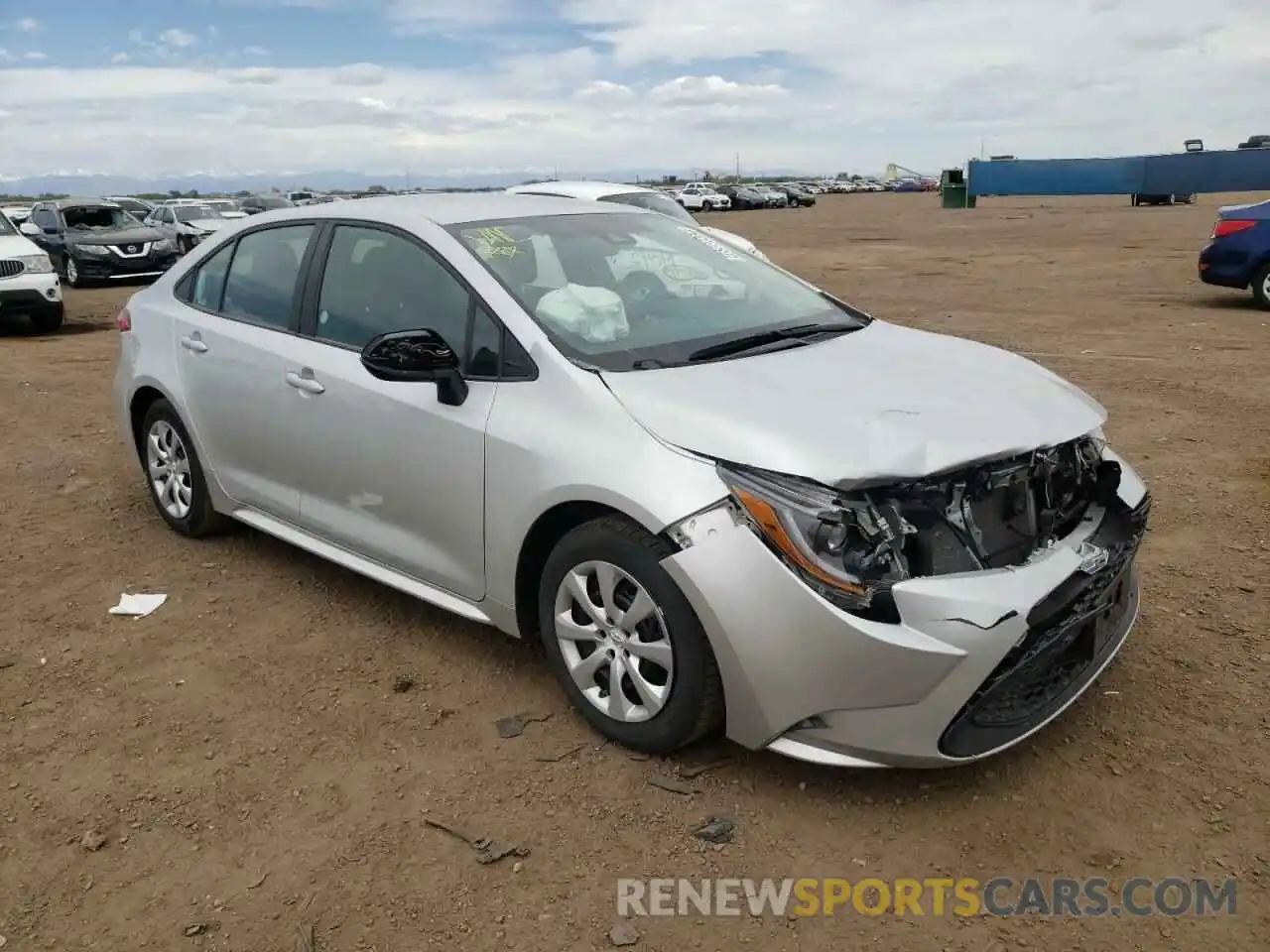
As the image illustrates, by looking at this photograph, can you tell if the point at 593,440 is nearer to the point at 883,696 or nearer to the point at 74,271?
the point at 883,696

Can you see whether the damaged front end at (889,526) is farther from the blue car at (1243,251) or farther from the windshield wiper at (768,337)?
the blue car at (1243,251)

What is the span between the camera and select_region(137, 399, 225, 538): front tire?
5074 millimetres

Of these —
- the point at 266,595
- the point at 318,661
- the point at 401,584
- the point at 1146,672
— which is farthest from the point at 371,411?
the point at 1146,672

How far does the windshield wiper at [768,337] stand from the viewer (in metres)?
3.59

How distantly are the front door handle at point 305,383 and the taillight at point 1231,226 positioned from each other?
1116 cm

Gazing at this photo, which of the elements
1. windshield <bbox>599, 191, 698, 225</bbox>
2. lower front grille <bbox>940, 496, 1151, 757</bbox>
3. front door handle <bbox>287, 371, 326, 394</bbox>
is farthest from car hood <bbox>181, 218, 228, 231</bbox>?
lower front grille <bbox>940, 496, 1151, 757</bbox>

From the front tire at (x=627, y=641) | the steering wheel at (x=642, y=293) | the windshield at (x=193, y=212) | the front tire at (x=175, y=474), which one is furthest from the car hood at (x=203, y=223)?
the front tire at (x=627, y=641)

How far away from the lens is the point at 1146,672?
12.4 ft

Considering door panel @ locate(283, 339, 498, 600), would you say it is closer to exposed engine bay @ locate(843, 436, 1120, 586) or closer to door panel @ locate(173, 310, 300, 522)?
door panel @ locate(173, 310, 300, 522)

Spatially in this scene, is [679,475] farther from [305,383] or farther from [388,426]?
[305,383]

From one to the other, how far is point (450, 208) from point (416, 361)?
0.98 meters

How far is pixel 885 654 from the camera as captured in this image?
2758mm

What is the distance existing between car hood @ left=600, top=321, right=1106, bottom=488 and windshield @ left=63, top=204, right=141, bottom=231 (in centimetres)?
1908

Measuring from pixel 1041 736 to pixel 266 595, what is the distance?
315 centimetres
